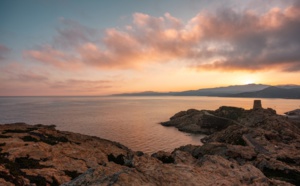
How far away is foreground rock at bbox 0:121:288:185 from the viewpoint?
13578 mm

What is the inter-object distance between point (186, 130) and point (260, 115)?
33.6 metres

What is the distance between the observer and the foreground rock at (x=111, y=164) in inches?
535

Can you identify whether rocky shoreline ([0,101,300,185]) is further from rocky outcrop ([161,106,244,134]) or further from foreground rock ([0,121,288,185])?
rocky outcrop ([161,106,244,134])

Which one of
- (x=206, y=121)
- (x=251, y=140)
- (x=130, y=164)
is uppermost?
(x=130, y=164)

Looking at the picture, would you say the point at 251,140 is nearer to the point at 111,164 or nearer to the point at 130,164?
the point at 111,164

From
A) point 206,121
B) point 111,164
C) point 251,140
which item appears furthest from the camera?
point 206,121

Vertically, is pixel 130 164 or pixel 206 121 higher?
pixel 130 164

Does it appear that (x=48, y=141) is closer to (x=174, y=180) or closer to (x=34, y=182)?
(x=34, y=182)

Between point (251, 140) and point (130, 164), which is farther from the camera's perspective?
point (251, 140)

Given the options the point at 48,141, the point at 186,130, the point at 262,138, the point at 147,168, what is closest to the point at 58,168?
the point at 48,141

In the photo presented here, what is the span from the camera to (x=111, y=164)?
2164 cm

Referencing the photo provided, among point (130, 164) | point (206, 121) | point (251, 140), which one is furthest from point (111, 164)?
point (206, 121)

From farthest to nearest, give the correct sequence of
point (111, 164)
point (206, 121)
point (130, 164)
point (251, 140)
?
1. point (206, 121)
2. point (251, 140)
3. point (111, 164)
4. point (130, 164)

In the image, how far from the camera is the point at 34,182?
23.5m
